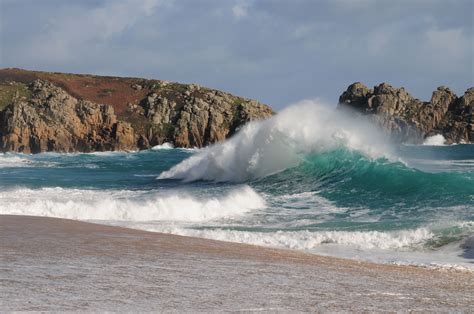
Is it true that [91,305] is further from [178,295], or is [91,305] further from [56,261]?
[56,261]

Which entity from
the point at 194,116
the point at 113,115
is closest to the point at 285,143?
the point at 113,115

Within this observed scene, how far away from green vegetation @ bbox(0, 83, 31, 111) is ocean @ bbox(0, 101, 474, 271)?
5131cm

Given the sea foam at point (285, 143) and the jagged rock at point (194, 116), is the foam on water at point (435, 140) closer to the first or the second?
the jagged rock at point (194, 116)

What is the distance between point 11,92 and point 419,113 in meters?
71.1

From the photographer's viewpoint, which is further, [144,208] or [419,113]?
[419,113]

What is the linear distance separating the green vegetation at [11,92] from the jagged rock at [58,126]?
2.68m

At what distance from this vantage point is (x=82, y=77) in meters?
107

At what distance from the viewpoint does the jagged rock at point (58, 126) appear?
70.5 m

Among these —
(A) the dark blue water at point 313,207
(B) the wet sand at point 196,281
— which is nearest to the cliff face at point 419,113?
(A) the dark blue water at point 313,207

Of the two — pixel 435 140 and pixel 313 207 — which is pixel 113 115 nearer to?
pixel 435 140

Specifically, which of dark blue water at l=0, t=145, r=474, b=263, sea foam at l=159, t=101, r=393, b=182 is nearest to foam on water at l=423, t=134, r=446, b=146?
sea foam at l=159, t=101, r=393, b=182

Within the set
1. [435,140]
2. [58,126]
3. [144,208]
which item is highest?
[435,140]

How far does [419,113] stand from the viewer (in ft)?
380

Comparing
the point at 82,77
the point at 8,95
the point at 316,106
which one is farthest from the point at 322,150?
the point at 82,77
